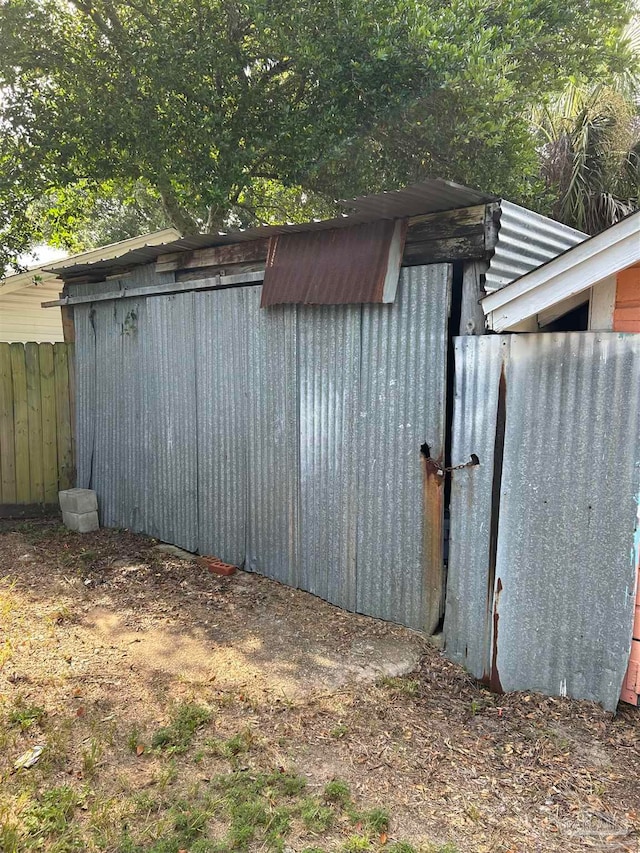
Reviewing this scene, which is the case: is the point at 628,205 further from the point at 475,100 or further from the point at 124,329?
the point at 124,329

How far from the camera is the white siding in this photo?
11.5 meters

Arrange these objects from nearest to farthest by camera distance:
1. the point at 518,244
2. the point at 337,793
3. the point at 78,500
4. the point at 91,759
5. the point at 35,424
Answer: the point at 337,793 → the point at 91,759 → the point at 518,244 → the point at 78,500 → the point at 35,424

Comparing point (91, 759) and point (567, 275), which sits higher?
point (567, 275)

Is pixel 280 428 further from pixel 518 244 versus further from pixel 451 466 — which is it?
pixel 518 244

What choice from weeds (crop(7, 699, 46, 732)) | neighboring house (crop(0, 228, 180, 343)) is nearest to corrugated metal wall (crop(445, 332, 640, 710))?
weeds (crop(7, 699, 46, 732))

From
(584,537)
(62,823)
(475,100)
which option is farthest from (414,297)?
(475,100)

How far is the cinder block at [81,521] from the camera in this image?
637cm

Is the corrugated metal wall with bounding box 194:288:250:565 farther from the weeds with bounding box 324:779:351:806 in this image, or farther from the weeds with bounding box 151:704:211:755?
the weeds with bounding box 324:779:351:806

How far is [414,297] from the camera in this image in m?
3.74

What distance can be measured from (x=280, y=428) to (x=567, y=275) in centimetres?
251

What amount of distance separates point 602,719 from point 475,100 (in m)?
6.88

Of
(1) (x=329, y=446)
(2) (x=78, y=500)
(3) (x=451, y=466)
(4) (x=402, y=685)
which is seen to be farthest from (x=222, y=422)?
(4) (x=402, y=685)

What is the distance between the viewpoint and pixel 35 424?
6.86 m

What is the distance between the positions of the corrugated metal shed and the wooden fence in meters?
5.26
